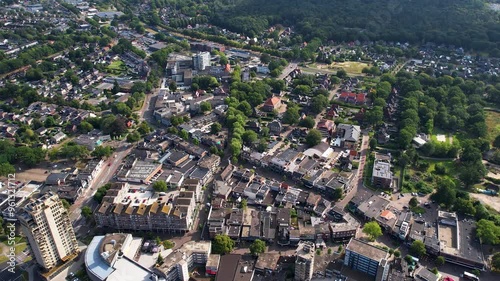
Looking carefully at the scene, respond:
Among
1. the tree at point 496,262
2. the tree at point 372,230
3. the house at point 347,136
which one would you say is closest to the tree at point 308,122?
the house at point 347,136

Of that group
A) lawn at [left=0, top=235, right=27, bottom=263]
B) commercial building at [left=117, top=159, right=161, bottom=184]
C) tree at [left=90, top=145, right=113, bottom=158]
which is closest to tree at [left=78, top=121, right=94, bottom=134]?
tree at [left=90, top=145, right=113, bottom=158]

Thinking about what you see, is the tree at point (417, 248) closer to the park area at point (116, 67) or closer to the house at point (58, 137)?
the house at point (58, 137)

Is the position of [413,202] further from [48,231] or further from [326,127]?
[48,231]

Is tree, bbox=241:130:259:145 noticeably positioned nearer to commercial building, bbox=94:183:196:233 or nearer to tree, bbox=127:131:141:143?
commercial building, bbox=94:183:196:233

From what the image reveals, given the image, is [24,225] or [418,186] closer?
[24,225]

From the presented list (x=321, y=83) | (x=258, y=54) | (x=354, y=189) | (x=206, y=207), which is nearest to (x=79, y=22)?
(x=258, y=54)

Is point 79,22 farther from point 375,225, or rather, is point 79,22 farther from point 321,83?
point 375,225
